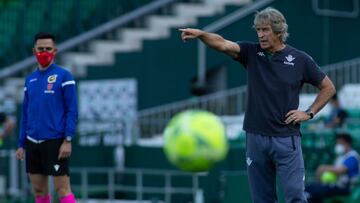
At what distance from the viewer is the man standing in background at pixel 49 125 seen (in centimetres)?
1184

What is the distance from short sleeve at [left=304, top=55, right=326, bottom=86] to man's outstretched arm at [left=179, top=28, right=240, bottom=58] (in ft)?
2.06

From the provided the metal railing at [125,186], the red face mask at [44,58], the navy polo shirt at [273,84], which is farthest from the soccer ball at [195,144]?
the metal railing at [125,186]

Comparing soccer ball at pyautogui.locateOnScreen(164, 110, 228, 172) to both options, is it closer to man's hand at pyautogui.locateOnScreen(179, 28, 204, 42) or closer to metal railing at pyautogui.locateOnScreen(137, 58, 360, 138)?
man's hand at pyautogui.locateOnScreen(179, 28, 204, 42)

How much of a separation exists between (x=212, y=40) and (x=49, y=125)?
270cm

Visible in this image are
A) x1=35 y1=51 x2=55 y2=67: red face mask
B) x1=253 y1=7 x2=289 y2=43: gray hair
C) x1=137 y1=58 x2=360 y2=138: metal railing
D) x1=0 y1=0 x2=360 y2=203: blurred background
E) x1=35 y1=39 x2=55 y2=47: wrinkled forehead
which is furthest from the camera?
x1=137 y1=58 x2=360 y2=138: metal railing

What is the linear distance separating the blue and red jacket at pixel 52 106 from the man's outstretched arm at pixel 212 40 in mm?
2403

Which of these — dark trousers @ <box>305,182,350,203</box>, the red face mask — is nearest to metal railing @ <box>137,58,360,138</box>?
dark trousers @ <box>305,182,350,203</box>

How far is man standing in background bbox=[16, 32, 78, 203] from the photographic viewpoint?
38.9 ft

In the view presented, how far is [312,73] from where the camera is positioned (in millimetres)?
10211

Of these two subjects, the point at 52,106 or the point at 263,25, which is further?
the point at 52,106

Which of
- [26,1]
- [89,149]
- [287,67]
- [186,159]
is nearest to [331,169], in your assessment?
[89,149]

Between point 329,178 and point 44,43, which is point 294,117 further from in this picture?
point 329,178

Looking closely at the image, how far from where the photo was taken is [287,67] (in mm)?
10078

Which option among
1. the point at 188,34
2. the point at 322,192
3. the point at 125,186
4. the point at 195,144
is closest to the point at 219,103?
the point at 125,186
